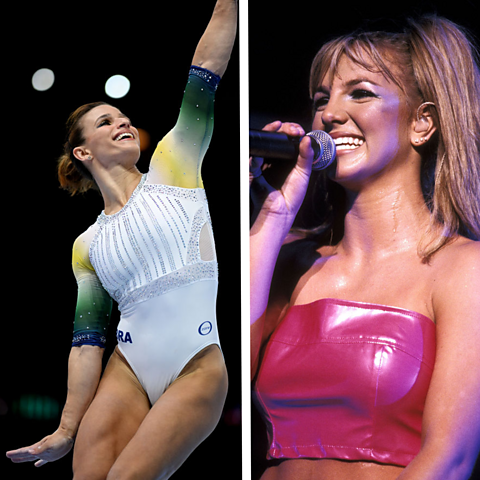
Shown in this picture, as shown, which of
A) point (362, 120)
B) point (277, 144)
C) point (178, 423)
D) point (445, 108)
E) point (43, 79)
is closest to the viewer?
point (178, 423)

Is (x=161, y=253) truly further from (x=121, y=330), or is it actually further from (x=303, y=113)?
(x=303, y=113)

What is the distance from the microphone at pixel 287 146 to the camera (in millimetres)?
2209

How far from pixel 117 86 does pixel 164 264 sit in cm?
86

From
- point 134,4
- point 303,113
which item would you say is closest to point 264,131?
point 303,113

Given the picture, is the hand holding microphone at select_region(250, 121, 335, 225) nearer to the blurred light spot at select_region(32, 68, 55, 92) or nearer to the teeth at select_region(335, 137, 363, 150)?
the teeth at select_region(335, 137, 363, 150)

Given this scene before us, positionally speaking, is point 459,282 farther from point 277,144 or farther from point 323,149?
point 277,144

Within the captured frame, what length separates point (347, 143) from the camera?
85.8 inches

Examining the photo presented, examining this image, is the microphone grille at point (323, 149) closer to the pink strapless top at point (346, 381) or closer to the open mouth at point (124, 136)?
the pink strapless top at point (346, 381)

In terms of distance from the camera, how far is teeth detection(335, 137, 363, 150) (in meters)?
2.16

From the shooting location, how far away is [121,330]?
85.6 inches

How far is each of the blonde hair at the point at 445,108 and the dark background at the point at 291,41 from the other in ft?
0.40

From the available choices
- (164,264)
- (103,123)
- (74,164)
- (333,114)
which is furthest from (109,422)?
(333,114)

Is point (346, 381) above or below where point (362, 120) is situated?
below

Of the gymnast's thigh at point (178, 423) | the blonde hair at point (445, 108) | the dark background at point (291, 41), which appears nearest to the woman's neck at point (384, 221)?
the blonde hair at point (445, 108)
